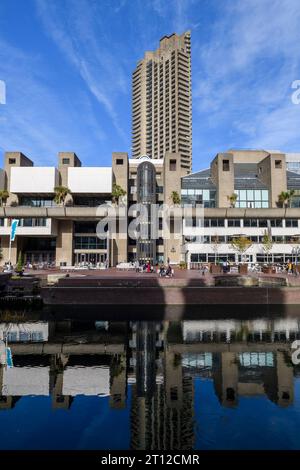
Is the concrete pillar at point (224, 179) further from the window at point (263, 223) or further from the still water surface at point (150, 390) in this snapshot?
the still water surface at point (150, 390)

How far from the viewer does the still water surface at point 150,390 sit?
884 cm

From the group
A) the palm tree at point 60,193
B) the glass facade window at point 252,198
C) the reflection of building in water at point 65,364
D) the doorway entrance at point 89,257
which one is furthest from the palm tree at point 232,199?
the reflection of building in water at point 65,364

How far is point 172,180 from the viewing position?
69.3 metres

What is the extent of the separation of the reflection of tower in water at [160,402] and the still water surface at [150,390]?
33 mm

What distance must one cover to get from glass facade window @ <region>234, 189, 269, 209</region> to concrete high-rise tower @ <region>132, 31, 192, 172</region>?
85386 mm

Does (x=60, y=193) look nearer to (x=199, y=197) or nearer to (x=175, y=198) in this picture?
(x=175, y=198)

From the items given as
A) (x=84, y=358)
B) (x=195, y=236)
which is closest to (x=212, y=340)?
(x=84, y=358)

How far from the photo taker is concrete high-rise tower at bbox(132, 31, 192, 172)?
159125 mm

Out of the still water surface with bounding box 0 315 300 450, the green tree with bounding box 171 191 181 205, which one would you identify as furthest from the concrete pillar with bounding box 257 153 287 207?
the still water surface with bounding box 0 315 300 450

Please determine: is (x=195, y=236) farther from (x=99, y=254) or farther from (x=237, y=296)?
(x=237, y=296)

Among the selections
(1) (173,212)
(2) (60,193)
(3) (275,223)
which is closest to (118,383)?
(1) (173,212)

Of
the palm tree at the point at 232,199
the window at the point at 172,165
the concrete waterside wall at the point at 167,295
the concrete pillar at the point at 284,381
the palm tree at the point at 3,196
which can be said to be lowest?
the concrete pillar at the point at 284,381

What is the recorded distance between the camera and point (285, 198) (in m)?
64.9
